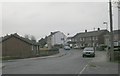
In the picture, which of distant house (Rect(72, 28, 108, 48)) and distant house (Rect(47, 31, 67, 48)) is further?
distant house (Rect(47, 31, 67, 48))

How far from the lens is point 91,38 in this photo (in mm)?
115938

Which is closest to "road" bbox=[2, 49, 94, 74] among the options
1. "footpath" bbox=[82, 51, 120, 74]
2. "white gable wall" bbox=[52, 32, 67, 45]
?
"footpath" bbox=[82, 51, 120, 74]

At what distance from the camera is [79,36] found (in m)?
127

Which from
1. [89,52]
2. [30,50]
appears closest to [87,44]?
[30,50]

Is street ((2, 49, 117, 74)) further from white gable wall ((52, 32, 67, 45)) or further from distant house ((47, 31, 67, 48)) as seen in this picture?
white gable wall ((52, 32, 67, 45))

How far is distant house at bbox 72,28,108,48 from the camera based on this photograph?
112m

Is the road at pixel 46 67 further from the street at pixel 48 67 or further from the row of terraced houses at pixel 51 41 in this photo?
the row of terraced houses at pixel 51 41

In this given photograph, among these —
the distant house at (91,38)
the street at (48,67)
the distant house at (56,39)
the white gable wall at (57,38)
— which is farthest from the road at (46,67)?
the white gable wall at (57,38)

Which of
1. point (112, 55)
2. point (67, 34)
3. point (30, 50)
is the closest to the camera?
point (112, 55)

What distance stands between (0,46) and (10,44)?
215 cm

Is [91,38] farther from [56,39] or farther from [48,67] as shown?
[48,67]

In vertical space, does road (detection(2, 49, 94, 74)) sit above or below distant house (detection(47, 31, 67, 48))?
below

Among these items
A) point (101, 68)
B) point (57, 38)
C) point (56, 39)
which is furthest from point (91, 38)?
point (101, 68)

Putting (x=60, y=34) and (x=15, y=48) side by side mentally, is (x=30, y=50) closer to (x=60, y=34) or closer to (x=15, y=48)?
(x=15, y=48)
